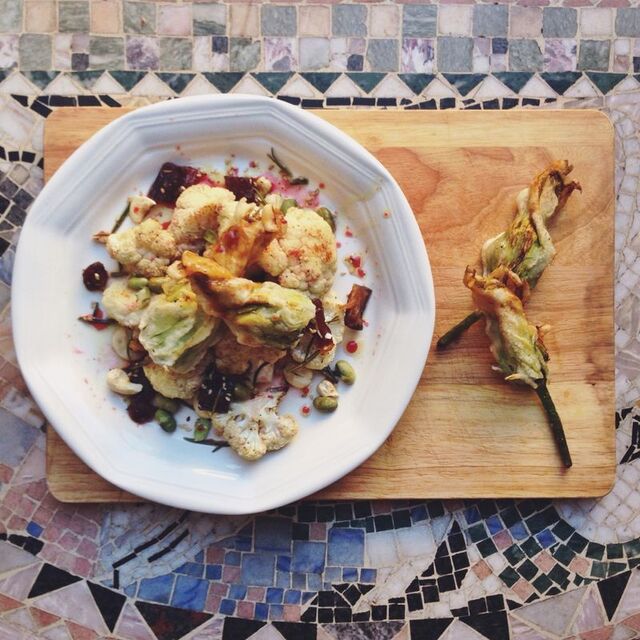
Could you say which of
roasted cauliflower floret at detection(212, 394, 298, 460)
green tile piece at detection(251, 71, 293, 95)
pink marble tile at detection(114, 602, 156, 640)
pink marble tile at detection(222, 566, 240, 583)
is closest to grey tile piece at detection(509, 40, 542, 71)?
green tile piece at detection(251, 71, 293, 95)

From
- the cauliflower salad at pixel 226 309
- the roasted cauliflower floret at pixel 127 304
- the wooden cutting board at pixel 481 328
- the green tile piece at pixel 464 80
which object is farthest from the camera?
the green tile piece at pixel 464 80

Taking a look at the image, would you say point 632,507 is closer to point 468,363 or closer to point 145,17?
point 468,363

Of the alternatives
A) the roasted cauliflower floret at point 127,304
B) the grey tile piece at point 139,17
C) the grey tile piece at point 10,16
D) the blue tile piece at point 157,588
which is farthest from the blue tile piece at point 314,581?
the grey tile piece at point 10,16

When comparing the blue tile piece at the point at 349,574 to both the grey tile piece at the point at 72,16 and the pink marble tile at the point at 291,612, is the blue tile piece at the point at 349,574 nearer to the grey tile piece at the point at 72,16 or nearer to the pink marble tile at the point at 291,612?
the pink marble tile at the point at 291,612

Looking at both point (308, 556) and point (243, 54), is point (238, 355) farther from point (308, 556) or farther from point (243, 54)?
point (243, 54)

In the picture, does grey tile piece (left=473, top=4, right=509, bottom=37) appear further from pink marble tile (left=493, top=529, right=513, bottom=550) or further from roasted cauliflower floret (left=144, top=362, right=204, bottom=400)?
pink marble tile (left=493, top=529, right=513, bottom=550)

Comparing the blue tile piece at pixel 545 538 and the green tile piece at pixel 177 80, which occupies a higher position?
the green tile piece at pixel 177 80

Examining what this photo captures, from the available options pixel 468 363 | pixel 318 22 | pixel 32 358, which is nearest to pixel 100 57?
pixel 318 22
